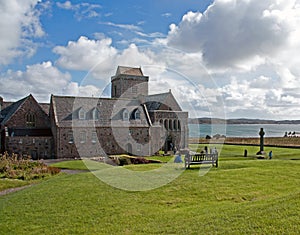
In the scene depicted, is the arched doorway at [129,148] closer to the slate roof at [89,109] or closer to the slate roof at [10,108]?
the slate roof at [89,109]

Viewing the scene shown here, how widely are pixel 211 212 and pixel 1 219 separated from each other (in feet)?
28.2

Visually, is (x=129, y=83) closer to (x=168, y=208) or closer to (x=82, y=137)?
(x=82, y=137)

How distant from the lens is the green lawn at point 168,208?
36.0ft

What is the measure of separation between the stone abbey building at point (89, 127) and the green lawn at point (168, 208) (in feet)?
90.1

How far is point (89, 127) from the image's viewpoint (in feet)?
161

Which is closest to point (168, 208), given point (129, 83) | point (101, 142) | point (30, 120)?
point (101, 142)

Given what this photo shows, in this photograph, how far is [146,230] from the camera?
1127 centimetres

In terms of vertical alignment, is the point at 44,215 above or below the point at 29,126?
below

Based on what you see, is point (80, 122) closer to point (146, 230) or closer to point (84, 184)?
point (84, 184)

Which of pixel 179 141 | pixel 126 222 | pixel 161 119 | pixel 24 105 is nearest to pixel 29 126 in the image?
pixel 24 105

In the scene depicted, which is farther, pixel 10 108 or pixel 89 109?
pixel 10 108

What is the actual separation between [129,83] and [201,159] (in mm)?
44304

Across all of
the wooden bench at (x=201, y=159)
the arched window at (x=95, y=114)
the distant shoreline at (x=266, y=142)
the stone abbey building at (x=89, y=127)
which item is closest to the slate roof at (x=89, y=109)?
the stone abbey building at (x=89, y=127)

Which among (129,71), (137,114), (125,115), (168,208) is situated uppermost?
(129,71)
